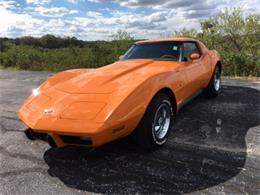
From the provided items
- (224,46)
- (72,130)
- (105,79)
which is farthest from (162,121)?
(224,46)

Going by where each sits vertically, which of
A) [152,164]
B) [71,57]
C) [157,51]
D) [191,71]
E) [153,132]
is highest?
[157,51]

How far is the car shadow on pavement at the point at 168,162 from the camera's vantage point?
2926 mm

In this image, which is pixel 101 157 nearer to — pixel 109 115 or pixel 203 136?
pixel 109 115

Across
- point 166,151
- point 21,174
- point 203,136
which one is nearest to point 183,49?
point 203,136

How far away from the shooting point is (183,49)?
493cm

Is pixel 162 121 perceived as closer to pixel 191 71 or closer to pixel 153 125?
pixel 153 125

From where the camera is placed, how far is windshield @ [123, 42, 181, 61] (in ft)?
15.9

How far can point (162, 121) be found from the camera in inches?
151

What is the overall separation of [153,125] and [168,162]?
0.47 m

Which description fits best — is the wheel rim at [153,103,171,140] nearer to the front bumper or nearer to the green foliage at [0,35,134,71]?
the front bumper

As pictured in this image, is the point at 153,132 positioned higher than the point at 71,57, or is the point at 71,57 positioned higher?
the point at 153,132

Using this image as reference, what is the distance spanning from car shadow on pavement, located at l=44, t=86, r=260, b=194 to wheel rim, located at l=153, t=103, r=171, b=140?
19 cm

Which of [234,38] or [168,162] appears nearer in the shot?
[168,162]

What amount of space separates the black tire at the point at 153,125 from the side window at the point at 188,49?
4.31ft
